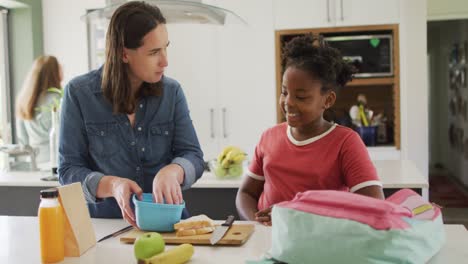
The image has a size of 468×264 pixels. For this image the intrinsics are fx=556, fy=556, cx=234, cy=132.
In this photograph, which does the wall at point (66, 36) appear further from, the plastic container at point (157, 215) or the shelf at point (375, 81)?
the plastic container at point (157, 215)

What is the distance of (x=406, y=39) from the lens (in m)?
3.89

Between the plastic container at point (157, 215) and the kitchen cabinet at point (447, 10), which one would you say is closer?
the plastic container at point (157, 215)

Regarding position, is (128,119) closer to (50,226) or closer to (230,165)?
(50,226)

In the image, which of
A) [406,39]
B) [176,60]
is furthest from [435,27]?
[176,60]

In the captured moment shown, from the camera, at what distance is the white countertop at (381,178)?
8.09 feet

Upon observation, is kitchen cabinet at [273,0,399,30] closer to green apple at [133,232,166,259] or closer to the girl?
the girl

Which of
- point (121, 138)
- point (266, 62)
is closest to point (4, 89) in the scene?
point (266, 62)

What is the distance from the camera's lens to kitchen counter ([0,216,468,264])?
1.24 metres

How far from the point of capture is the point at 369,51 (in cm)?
393

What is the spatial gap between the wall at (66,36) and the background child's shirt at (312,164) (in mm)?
2990

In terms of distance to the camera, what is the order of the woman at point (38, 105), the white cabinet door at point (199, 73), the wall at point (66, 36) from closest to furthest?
the woman at point (38, 105)
the white cabinet door at point (199, 73)
the wall at point (66, 36)

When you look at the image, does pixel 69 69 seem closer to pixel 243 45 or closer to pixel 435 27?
pixel 243 45

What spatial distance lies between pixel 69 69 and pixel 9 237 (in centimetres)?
306

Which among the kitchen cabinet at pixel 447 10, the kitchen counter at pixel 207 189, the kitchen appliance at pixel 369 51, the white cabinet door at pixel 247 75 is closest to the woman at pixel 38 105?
the kitchen counter at pixel 207 189
